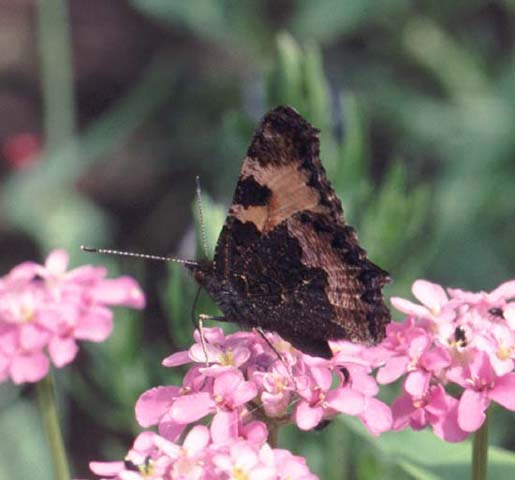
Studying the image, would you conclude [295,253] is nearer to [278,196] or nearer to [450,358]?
[278,196]

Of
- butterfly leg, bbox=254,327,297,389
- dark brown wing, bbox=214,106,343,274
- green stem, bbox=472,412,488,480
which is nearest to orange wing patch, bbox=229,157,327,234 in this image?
dark brown wing, bbox=214,106,343,274

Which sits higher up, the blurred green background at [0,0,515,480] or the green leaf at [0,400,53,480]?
the blurred green background at [0,0,515,480]

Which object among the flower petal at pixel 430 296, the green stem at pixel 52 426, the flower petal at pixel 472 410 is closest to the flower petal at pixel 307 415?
the flower petal at pixel 472 410

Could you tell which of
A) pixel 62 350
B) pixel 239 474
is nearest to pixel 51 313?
pixel 62 350

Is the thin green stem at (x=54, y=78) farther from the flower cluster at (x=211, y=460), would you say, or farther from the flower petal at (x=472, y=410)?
the flower petal at (x=472, y=410)

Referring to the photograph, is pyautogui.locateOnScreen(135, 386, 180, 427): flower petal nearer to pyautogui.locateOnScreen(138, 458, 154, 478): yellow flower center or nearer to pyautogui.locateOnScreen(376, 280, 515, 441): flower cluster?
pyautogui.locateOnScreen(138, 458, 154, 478): yellow flower center
